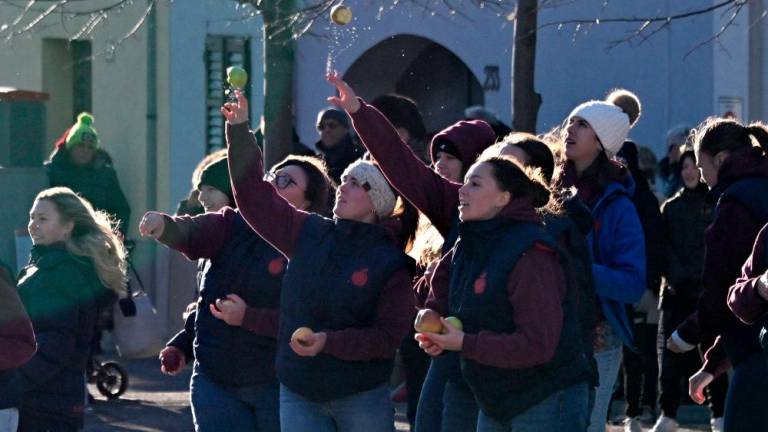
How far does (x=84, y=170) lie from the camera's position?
13852mm

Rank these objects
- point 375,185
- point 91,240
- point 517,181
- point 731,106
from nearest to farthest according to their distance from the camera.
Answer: point 517,181, point 375,185, point 91,240, point 731,106

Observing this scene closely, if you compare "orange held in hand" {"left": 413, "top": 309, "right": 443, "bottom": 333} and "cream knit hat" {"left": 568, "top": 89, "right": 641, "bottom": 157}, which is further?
"cream knit hat" {"left": 568, "top": 89, "right": 641, "bottom": 157}

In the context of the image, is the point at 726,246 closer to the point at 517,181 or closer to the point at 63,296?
the point at 517,181

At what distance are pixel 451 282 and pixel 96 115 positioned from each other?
464 inches

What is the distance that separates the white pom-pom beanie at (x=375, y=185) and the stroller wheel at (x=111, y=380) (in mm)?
6025

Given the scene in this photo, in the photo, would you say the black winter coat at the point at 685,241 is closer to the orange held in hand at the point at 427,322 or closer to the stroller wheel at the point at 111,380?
the stroller wheel at the point at 111,380

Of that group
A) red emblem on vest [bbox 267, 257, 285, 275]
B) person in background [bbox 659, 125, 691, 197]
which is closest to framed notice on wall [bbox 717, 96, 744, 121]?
person in background [bbox 659, 125, 691, 197]

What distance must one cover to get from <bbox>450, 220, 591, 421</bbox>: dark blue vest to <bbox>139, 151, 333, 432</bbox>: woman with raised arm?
1.39m

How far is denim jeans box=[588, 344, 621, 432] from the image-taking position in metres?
6.70

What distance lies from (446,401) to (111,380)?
6.28 m

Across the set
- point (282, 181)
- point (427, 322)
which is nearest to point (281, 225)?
point (282, 181)

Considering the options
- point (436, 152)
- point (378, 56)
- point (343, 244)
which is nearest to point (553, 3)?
point (436, 152)

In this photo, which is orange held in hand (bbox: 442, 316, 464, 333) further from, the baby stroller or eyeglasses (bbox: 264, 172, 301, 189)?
the baby stroller

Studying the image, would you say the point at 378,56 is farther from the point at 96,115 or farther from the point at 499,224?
the point at 499,224
